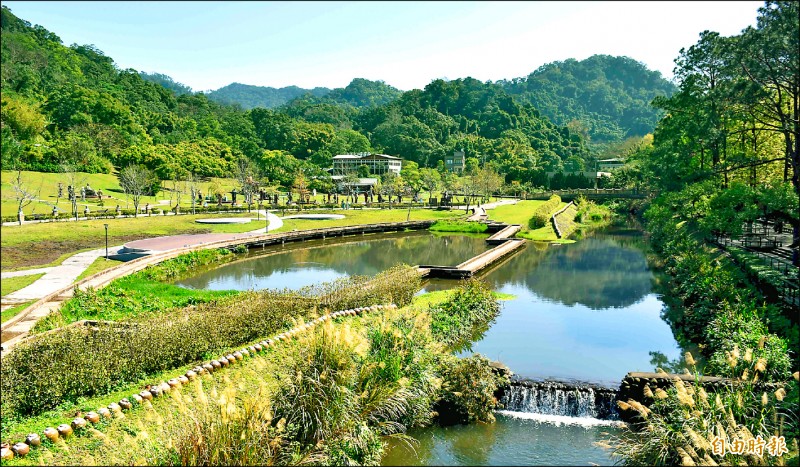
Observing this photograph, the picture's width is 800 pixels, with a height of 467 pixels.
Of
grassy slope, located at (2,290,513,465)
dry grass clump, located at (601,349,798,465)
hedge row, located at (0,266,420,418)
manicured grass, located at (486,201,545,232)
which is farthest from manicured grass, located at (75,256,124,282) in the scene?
manicured grass, located at (486,201,545,232)

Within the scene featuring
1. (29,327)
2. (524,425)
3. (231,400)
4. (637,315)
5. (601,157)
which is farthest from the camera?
(601,157)

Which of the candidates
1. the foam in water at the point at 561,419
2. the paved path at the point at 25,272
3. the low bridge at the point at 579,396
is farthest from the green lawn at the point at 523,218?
the paved path at the point at 25,272

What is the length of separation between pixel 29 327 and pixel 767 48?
69.4 ft

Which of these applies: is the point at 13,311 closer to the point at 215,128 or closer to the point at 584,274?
the point at 584,274

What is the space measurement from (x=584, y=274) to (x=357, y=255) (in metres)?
13.8

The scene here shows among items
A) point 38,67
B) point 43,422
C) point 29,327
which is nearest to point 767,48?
point 43,422

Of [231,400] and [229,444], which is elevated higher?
[231,400]

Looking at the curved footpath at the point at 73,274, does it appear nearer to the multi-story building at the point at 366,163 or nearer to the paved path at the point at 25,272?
the paved path at the point at 25,272

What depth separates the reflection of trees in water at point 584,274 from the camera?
83.6 ft

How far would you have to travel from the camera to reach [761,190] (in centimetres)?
1933

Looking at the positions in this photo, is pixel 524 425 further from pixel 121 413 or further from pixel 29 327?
pixel 29 327

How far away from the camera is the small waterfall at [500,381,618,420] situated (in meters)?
13.5

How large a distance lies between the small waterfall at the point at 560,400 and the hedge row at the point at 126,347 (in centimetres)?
606

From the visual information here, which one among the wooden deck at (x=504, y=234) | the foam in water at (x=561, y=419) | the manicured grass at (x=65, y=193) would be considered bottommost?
the foam in water at (x=561, y=419)
